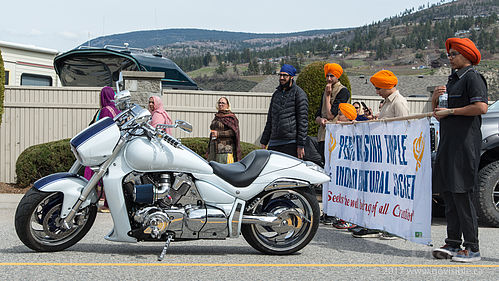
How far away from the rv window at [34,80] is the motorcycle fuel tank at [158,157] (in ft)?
41.5

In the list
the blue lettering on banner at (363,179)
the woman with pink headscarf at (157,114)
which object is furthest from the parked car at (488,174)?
the woman with pink headscarf at (157,114)

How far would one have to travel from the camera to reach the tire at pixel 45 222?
5.95 m

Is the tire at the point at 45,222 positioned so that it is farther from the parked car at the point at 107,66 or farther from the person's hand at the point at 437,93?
the parked car at the point at 107,66

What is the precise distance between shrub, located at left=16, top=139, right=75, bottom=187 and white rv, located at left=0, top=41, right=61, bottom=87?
16.3ft

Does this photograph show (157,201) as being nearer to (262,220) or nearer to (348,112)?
(262,220)

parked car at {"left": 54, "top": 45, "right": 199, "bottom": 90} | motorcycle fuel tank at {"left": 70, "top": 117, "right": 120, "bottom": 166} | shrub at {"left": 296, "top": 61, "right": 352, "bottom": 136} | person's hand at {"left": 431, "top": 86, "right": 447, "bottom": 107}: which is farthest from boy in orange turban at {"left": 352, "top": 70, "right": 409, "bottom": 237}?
parked car at {"left": 54, "top": 45, "right": 199, "bottom": 90}

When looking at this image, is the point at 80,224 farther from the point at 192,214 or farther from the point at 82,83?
the point at 82,83

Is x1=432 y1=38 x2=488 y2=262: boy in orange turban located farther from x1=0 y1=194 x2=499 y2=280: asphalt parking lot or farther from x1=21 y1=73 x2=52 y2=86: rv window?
x1=21 y1=73 x2=52 y2=86: rv window

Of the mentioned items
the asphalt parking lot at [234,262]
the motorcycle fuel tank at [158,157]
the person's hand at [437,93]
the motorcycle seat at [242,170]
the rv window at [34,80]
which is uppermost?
the rv window at [34,80]

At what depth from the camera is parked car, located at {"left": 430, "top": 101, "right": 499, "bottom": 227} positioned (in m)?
8.55

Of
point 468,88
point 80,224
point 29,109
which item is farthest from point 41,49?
point 468,88

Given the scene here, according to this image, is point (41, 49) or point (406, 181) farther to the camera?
point (41, 49)

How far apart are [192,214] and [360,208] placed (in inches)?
92.8

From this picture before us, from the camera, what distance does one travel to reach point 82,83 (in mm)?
15523
